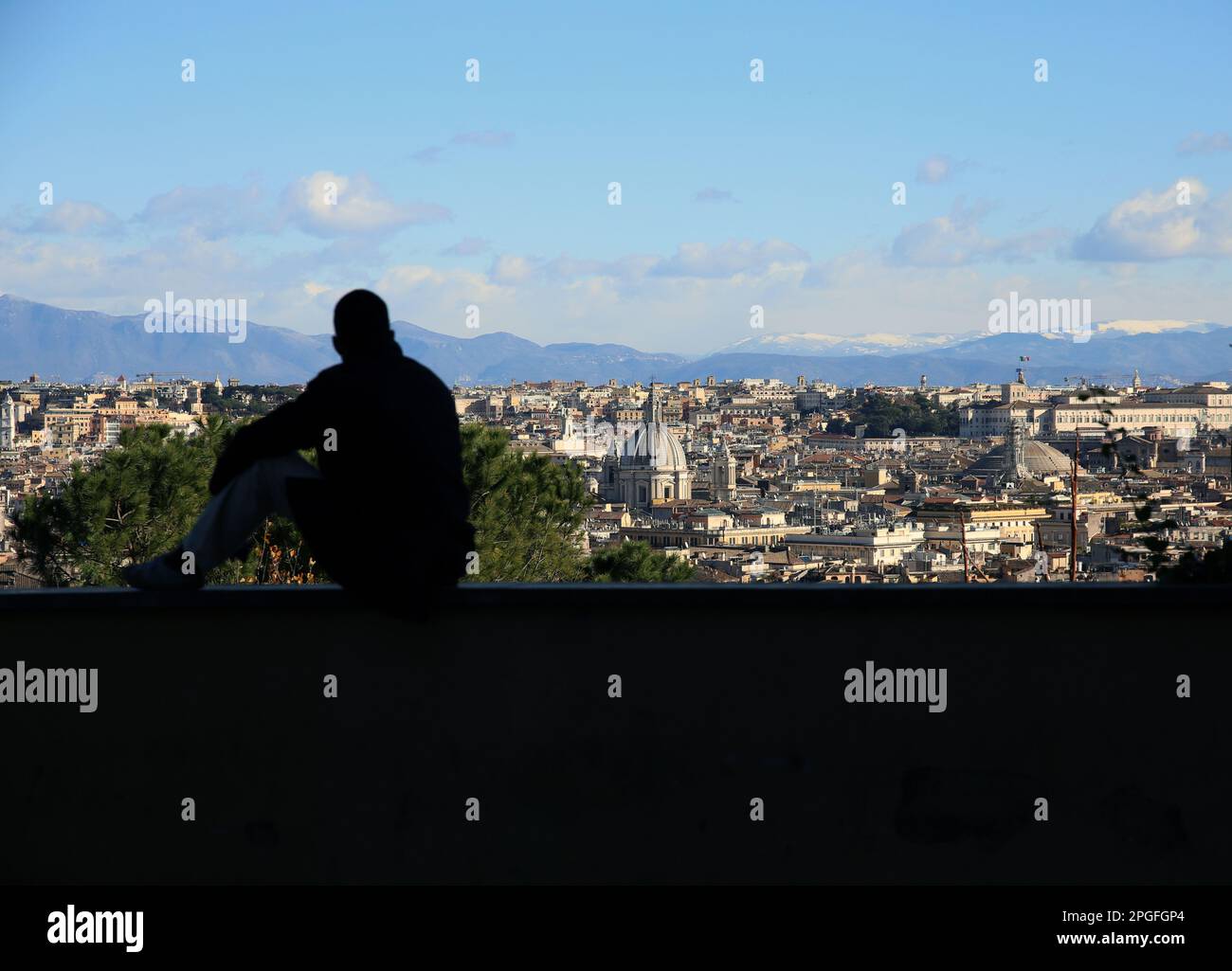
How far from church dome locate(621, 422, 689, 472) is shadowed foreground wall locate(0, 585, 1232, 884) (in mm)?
42234

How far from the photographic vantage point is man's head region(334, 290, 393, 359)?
2.80m

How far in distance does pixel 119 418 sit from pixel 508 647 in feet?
75.3

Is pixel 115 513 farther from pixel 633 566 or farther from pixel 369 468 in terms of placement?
pixel 369 468

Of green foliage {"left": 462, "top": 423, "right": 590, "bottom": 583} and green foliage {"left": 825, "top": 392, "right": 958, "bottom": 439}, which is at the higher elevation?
green foliage {"left": 825, "top": 392, "right": 958, "bottom": 439}

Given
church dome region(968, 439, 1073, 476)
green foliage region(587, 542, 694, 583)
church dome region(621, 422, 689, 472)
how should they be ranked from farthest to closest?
A: 1. church dome region(621, 422, 689, 472)
2. church dome region(968, 439, 1073, 476)
3. green foliage region(587, 542, 694, 583)

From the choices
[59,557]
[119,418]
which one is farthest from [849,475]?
[59,557]

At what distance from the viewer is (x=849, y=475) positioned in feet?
152

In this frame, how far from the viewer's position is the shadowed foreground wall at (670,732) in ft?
8.59

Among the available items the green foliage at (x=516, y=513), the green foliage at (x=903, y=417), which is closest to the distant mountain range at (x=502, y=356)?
the green foliage at (x=516, y=513)

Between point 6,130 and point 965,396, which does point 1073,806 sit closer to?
point 6,130

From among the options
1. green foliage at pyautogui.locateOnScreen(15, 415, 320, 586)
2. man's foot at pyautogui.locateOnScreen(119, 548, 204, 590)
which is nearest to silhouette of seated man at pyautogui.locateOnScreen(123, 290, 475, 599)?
man's foot at pyautogui.locateOnScreen(119, 548, 204, 590)

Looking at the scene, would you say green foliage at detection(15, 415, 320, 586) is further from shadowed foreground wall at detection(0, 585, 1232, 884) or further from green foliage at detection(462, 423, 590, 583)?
shadowed foreground wall at detection(0, 585, 1232, 884)

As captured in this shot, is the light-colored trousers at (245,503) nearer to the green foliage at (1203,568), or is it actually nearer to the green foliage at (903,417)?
the green foliage at (1203,568)
